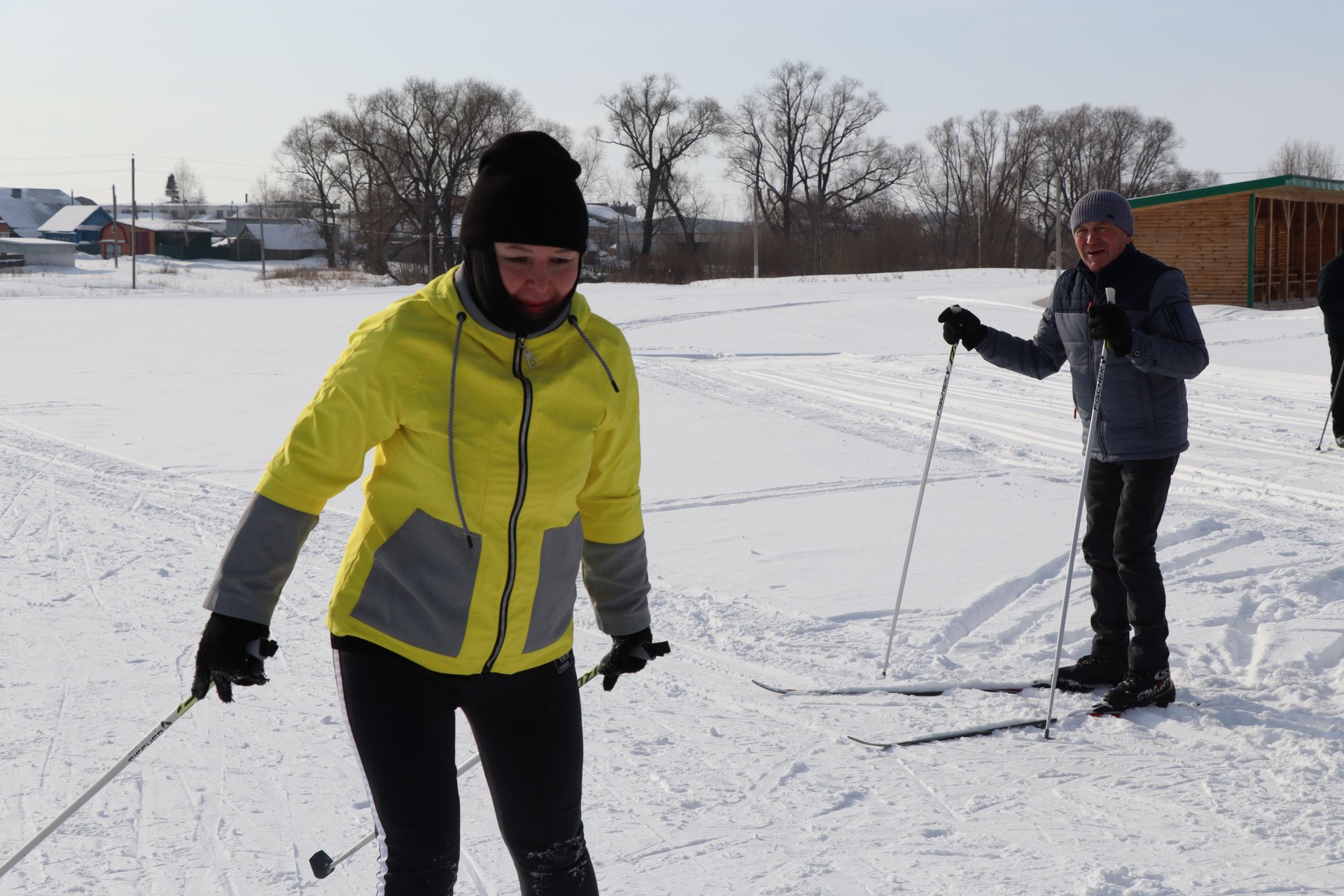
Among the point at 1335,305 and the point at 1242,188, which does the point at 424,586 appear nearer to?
the point at 1335,305

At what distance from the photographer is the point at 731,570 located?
6.09 m

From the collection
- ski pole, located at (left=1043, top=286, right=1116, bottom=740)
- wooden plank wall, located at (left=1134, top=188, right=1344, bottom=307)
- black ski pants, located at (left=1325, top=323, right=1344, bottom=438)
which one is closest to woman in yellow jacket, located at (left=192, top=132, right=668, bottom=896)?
ski pole, located at (left=1043, top=286, right=1116, bottom=740)

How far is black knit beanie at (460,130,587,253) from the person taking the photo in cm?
207

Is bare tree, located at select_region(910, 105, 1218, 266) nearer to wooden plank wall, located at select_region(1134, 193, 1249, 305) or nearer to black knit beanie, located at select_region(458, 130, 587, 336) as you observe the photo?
wooden plank wall, located at select_region(1134, 193, 1249, 305)

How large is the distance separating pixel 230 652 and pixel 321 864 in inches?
37.9

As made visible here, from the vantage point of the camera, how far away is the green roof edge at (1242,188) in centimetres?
2220

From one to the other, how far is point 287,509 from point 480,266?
54cm

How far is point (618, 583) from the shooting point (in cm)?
247

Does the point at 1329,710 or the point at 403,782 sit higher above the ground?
the point at 403,782

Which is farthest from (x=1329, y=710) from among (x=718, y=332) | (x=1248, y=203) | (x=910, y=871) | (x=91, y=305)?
(x=91, y=305)

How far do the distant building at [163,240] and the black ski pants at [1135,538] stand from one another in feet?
284

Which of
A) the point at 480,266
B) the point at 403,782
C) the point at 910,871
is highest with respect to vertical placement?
the point at 480,266

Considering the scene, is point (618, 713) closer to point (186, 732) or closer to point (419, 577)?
point (186, 732)

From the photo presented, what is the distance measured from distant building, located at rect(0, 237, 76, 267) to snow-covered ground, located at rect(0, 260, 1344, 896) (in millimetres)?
63828
